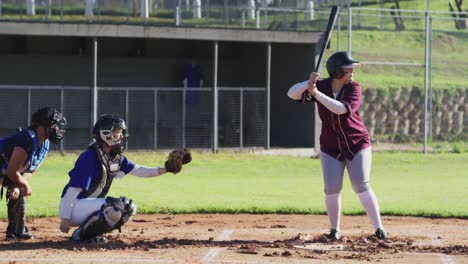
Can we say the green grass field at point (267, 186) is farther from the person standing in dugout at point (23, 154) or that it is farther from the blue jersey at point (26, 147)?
the blue jersey at point (26, 147)

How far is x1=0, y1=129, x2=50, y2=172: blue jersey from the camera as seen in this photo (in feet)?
35.6

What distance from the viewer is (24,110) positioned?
2850cm

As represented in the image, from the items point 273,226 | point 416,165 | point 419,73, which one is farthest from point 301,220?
point 419,73

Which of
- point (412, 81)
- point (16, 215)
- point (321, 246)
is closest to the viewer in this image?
point (321, 246)

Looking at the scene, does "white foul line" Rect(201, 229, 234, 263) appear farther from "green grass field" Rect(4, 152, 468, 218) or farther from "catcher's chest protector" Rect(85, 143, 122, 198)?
"green grass field" Rect(4, 152, 468, 218)

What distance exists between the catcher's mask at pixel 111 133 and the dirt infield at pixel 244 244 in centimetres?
95

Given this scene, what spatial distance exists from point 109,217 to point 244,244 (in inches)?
54.6

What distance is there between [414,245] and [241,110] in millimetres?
19423

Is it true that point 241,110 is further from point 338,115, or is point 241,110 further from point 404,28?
point 338,115

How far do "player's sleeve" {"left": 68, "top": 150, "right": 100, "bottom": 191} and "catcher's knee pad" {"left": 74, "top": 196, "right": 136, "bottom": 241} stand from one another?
30cm

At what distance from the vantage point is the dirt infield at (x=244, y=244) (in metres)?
9.88

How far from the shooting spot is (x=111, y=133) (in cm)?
1084

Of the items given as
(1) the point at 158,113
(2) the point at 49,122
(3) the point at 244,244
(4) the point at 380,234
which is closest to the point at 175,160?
(3) the point at 244,244

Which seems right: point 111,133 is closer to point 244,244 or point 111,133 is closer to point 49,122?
point 49,122
